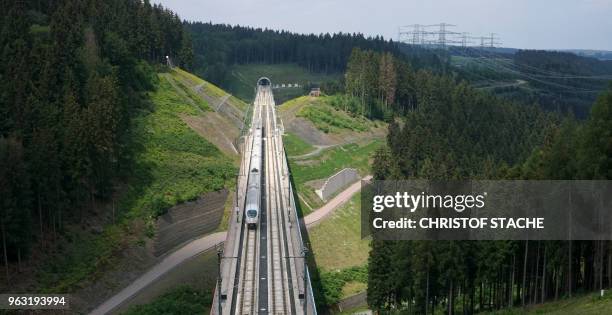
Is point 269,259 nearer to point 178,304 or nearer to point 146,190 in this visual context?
point 178,304

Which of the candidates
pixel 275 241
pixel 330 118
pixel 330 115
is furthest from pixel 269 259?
pixel 330 115

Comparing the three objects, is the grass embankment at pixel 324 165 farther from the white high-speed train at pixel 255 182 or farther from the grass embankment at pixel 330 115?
the white high-speed train at pixel 255 182

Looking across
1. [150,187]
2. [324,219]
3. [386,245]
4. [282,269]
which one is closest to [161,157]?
[150,187]

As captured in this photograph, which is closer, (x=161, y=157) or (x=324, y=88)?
(x=161, y=157)

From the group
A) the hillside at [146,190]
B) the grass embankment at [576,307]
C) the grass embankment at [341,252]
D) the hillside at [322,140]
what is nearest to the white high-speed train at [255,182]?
the hillside at [146,190]

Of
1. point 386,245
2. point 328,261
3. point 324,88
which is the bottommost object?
point 328,261

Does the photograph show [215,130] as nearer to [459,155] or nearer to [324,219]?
[324,219]

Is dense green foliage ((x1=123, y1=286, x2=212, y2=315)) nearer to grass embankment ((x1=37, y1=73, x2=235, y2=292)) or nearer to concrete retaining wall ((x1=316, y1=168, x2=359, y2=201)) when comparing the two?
grass embankment ((x1=37, y1=73, x2=235, y2=292))
